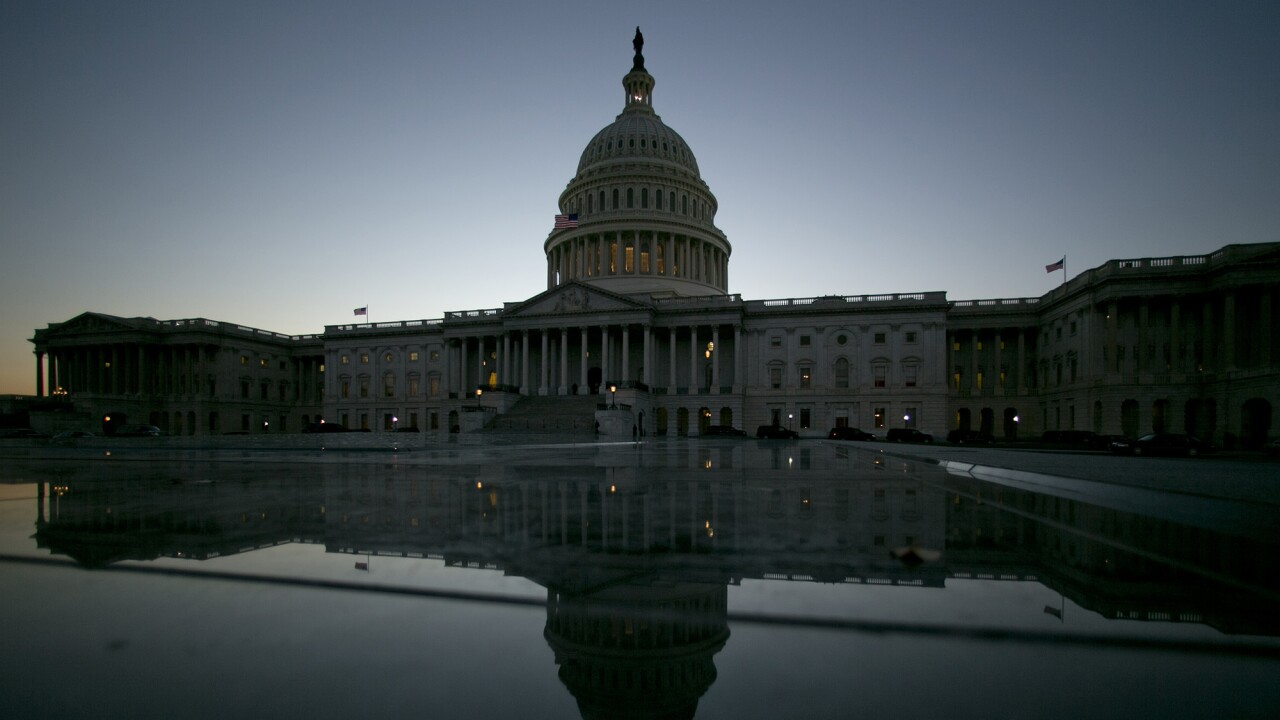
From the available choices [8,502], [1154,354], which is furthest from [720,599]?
[1154,354]

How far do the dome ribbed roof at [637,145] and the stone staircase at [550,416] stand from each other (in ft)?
147

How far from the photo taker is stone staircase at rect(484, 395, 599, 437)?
58.6 meters

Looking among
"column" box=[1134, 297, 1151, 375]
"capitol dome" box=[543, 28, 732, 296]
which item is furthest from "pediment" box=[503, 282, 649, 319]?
"column" box=[1134, 297, 1151, 375]

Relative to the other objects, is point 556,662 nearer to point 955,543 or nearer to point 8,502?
point 955,543

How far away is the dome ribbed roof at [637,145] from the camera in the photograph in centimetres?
9756

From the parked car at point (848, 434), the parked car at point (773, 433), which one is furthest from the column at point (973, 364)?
the parked car at point (773, 433)

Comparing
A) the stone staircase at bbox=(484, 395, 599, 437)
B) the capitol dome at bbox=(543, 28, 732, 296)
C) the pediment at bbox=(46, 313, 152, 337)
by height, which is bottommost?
the stone staircase at bbox=(484, 395, 599, 437)

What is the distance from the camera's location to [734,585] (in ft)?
11.8

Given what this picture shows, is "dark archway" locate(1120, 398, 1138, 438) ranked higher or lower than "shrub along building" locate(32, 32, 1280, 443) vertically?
lower

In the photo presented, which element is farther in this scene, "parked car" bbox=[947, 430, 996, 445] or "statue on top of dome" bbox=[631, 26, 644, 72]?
"statue on top of dome" bbox=[631, 26, 644, 72]

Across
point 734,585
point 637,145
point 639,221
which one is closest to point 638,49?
point 637,145

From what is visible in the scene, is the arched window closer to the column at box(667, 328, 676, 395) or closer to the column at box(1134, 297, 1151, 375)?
the column at box(667, 328, 676, 395)

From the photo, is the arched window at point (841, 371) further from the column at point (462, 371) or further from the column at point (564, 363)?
the column at point (462, 371)

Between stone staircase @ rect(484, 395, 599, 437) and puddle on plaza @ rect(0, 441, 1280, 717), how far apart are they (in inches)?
1910
